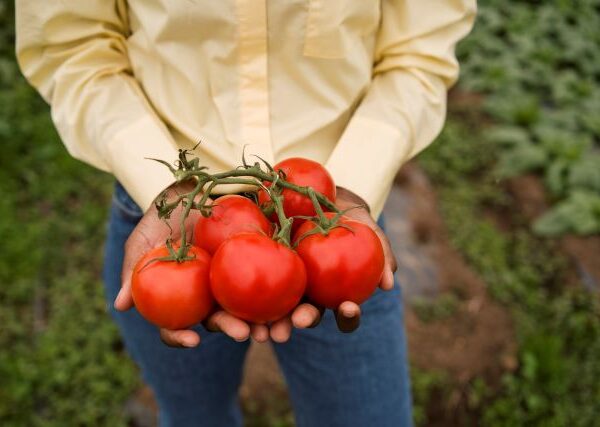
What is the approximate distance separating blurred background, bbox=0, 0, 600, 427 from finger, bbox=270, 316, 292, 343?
1.49 m

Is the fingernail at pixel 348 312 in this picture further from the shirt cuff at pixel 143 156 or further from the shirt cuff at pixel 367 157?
the shirt cuff at pixel 143 156

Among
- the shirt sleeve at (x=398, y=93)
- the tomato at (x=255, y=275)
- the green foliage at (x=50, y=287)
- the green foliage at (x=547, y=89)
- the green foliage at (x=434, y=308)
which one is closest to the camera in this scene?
the tomato at (x=255, y=275)

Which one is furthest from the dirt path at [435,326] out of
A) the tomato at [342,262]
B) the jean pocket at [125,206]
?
the tomato at [342,262]

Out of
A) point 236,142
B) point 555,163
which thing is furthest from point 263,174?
point 555,163

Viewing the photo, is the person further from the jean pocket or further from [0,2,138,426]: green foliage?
[0,2,138,426]: green foliage

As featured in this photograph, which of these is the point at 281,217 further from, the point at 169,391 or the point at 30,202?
the point at 30,202

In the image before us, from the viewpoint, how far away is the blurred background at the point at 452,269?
103 inches

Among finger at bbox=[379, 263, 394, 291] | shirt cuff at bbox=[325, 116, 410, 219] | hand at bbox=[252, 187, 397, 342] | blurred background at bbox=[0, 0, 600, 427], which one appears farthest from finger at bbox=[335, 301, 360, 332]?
blurred background at bbox=[0, 0, 600, 427]

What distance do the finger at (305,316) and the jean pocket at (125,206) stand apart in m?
0.52

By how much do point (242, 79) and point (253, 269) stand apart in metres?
0.49

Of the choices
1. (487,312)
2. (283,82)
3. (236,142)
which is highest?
(283,82)

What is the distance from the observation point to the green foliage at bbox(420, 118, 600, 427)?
2.64 m

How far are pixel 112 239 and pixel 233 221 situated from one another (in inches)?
20.3

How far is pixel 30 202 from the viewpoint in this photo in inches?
132
